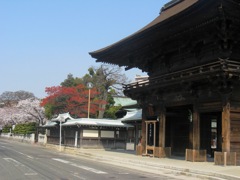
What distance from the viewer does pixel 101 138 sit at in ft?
128

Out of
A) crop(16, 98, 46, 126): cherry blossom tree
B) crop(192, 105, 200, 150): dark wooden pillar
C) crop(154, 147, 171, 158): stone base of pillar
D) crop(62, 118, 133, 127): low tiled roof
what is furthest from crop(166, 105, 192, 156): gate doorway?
crop(16, 98, 46, 126): cherry blossom tree

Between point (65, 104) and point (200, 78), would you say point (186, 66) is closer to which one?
point (200, 78)

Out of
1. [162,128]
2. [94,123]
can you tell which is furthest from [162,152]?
[94,123]

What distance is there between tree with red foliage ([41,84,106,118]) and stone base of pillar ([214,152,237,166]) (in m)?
37.1

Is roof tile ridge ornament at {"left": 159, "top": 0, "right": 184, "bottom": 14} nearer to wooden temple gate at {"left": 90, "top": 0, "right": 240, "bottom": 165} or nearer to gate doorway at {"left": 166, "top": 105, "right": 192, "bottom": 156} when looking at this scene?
wooden temple gate at {"left": 90, "top": 0, "right": 240, "bottom": 165}

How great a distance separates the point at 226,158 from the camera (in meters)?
17.9

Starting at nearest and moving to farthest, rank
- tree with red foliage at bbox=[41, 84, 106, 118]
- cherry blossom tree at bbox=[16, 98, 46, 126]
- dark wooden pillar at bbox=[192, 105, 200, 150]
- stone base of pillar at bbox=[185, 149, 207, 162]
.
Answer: stone base of pillar at bbox=[185, 149, 207, 162] < dark wooden pillar at bbox=[192, 105, 200, 150] < tree with red foliage at bbox=[41, 84, 106, 118] < cherry blossom tree at bbox=[16, 98, 46, 126]

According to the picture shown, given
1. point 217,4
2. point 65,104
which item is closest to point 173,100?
point 217,4

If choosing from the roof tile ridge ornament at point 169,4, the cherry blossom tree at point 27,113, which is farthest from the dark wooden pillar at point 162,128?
the cherry blossom tree at point 27,113

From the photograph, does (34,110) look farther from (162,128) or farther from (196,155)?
(196,155)

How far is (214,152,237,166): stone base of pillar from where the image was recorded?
17938mm

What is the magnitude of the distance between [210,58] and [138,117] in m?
17.5

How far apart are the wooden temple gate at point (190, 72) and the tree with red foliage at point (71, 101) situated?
27.5 m

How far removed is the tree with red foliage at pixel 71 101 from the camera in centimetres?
5503
